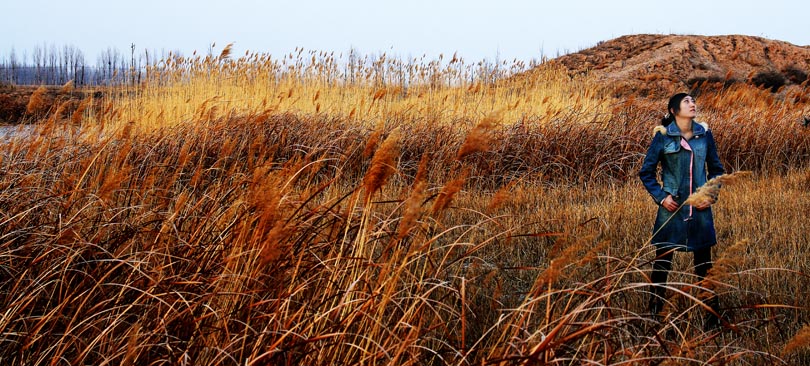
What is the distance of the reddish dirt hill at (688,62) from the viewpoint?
15.9 m

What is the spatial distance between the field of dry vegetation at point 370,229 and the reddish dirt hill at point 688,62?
418 centimetres

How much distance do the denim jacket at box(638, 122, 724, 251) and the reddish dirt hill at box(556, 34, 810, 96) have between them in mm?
12174

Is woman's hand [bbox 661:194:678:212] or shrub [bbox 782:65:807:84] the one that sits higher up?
shrub [bbox 782:65:807:84]

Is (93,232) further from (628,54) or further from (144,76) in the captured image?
(628,54)

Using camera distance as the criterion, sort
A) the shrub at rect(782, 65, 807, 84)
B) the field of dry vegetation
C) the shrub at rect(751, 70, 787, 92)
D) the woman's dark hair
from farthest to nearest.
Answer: the shrub at rect(782, 65, 807, 84), the shrub at rect(751, 70, 787, 92), the woman's dark hair, the field of dry vegetation

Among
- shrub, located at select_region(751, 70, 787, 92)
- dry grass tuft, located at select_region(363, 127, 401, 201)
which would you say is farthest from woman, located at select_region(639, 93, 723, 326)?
shrub, located at select_region(751, 70, 787, 92)

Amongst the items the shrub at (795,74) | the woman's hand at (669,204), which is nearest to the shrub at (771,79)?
the shrub at (795,74)

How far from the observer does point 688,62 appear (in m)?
16.5

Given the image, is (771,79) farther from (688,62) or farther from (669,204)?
(669,204)

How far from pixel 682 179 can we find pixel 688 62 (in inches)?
580

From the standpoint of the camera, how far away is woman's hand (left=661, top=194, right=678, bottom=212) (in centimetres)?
316

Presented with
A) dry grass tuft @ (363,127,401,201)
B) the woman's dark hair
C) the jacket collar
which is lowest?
dry grass tuft @ (363,127,401,201)

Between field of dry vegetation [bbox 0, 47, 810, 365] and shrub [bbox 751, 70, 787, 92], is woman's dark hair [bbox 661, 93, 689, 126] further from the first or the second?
shrub [bbox 751, 70, 787, 92]

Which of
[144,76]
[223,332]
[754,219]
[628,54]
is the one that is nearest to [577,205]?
[754,219]
